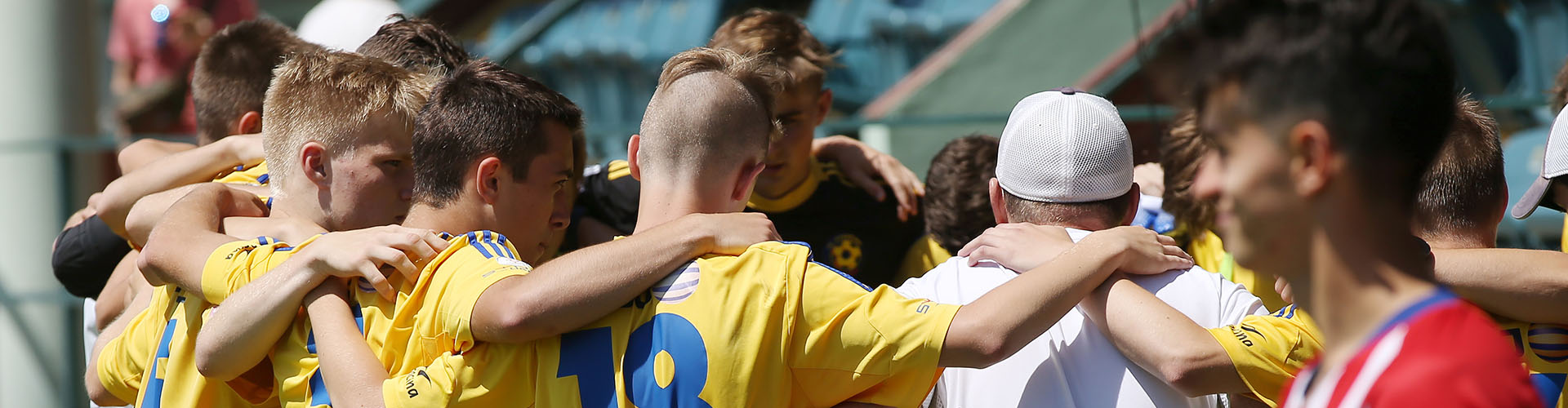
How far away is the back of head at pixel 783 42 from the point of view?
12.0 feet

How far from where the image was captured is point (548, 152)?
7.96 feet

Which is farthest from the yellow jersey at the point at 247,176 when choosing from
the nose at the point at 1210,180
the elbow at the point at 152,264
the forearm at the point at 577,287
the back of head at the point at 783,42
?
the nose at the point at 1210,180

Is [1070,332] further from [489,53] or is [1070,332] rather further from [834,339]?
[489,53]

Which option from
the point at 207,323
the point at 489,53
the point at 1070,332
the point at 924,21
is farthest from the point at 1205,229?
the point at 489,53

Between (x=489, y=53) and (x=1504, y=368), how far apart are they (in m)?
10.3

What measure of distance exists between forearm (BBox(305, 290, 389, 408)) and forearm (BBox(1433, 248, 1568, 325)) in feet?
6.49

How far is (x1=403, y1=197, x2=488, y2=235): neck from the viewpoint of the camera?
2.39 m

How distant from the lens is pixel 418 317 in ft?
7.32

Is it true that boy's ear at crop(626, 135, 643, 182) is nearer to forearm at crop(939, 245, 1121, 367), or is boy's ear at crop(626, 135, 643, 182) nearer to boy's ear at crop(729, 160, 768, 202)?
boy's ear at crop(729, 160, 768, 202)

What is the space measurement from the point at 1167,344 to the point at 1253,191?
70 cm

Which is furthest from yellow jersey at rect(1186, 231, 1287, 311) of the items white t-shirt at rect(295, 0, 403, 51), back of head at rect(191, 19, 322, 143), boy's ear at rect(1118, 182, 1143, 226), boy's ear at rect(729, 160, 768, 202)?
white t-shirt at rect(295, 0, 403, 51)

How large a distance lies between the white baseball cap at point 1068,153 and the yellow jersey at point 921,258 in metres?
1.13

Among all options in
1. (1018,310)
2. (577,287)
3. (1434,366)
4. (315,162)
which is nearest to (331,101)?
(315,162)

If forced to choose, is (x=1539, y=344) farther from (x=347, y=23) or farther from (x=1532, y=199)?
(x=347, y=23)
